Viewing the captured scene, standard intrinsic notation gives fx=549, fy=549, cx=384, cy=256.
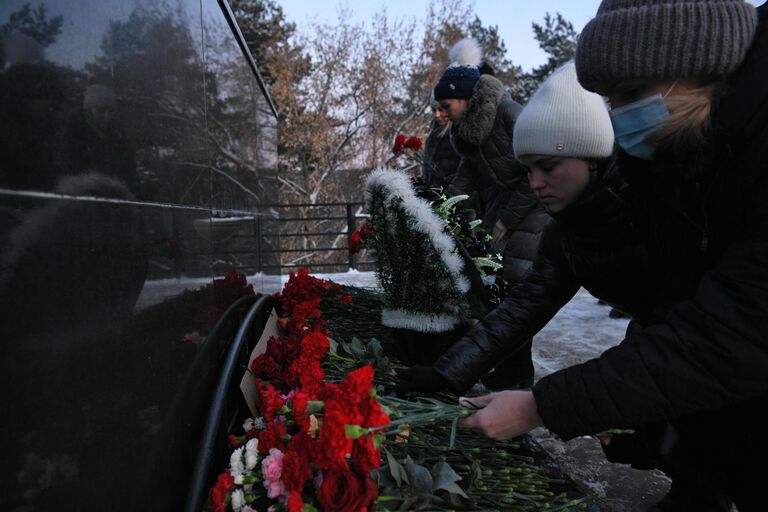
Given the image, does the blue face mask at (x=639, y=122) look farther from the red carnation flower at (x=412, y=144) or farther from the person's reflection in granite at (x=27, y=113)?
the red carnation flower at (x=412, y=144)

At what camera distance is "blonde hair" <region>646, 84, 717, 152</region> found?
1.11 meters

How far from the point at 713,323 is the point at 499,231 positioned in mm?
2341

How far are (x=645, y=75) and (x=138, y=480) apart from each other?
50.0 inches

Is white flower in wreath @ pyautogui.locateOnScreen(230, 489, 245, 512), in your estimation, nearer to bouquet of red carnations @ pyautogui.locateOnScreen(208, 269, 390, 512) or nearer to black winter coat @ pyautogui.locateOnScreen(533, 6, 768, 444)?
bouquet of red carnations @ pyautogui.locateOnScreen(208, 269, 390, 512)

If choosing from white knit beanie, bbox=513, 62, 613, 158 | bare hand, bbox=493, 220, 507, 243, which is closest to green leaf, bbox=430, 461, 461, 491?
white knit beanie, bbox=513, 62, 613, 158

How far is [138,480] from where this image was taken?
0.97 m

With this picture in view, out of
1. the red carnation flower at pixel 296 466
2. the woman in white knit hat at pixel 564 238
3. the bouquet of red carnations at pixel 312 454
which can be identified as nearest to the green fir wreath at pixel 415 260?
the woman in white knit hat at pixel 564 238

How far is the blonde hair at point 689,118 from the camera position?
111 cm

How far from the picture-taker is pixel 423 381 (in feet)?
5.57

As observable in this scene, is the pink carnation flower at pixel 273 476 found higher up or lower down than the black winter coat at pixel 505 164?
lower down

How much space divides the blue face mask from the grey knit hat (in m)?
0.06

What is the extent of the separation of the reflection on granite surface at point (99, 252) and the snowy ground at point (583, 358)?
119 mm

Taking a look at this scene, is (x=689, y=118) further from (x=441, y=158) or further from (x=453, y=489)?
(x=441, y=158)

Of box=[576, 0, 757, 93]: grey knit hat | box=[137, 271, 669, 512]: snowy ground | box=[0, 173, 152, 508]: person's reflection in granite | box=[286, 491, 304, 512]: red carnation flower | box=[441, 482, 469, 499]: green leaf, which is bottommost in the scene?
box=[137, 271, 669, 512]: snowy ground
